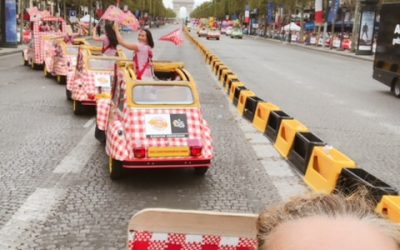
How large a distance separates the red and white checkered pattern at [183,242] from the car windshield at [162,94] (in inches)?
161

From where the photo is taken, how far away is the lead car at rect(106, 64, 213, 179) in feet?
21.2

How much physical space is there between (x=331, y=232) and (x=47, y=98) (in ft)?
43.8

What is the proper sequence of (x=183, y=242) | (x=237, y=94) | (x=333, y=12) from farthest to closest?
(x=333, y=12) → (x=237, y=94) → (x=183, y=242)

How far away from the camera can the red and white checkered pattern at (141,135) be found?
6.44 meters

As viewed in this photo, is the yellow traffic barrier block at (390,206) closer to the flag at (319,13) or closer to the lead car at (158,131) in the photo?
the lead car at (158,131)

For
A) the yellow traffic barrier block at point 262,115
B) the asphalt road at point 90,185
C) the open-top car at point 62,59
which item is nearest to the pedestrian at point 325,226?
the asphalt road at point 90,185

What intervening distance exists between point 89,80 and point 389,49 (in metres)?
9.75

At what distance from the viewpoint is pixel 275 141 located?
31.3 ft

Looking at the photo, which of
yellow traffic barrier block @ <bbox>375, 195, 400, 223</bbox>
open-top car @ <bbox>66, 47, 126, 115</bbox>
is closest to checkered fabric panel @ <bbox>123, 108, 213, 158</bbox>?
yellow traffic barrier block @ <bbox>375, 195, 400, 223</bbox>

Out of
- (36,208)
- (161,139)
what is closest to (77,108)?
(161,139)

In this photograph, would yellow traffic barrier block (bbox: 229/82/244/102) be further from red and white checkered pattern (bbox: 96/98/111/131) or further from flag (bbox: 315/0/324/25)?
flag (bbox: 315/0/324/25)

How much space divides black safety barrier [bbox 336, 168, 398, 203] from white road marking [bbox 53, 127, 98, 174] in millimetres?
3109

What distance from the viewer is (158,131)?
661cm

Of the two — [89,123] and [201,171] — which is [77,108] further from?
[201,171]
